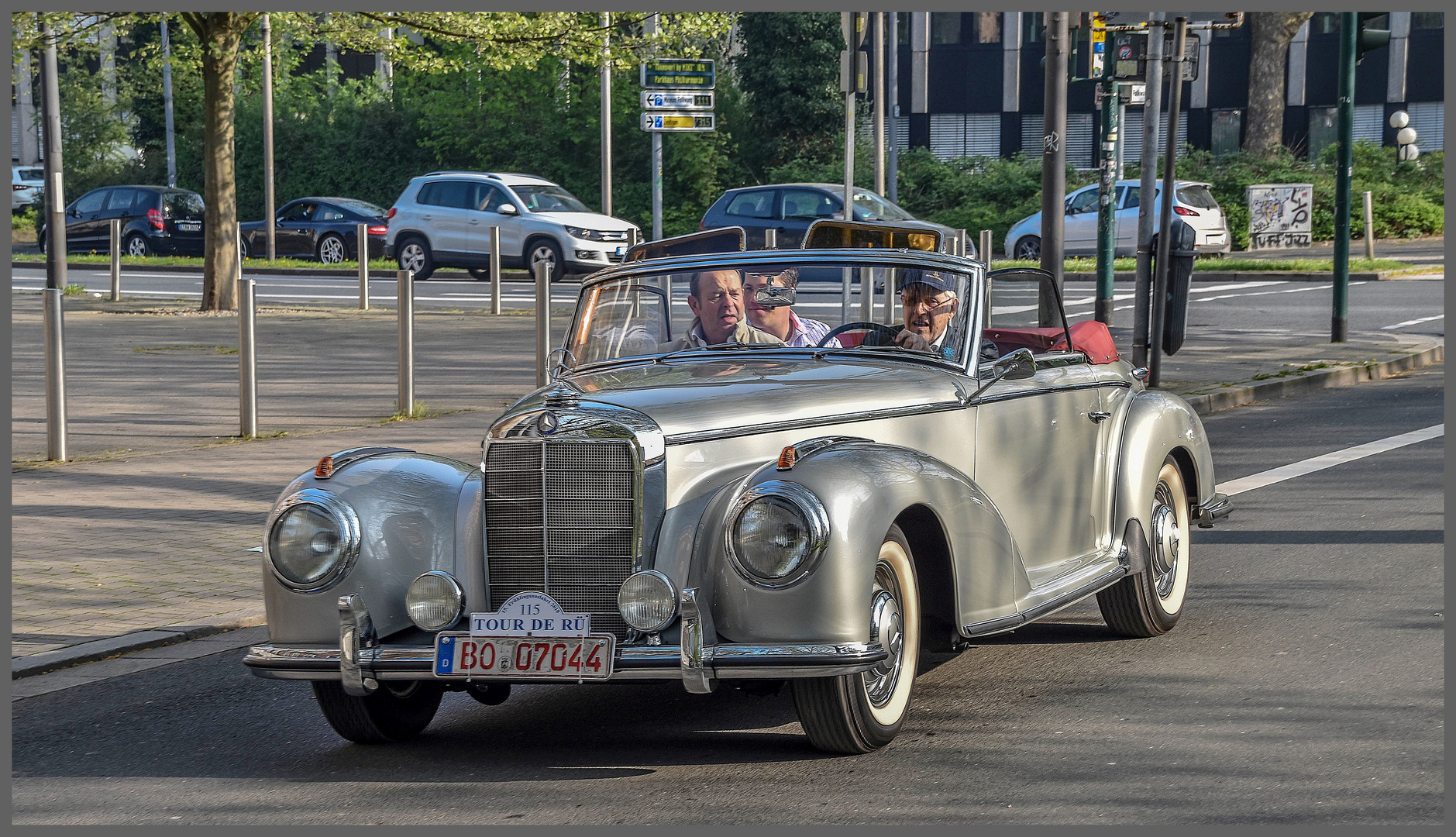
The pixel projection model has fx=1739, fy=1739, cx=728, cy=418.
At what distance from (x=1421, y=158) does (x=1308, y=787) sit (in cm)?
4029

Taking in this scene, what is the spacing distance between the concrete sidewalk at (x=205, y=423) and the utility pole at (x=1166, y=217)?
1.30 ft

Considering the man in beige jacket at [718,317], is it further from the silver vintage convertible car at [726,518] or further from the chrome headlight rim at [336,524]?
the chrome headlight rim at [336,524]

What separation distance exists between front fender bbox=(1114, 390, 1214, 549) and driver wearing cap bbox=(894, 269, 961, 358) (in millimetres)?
1108

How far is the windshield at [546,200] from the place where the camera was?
98.6 feet

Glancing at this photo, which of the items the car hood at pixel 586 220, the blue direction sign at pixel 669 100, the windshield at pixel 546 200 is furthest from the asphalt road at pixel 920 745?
the windshield at pixel 546 200

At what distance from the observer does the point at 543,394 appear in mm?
5652

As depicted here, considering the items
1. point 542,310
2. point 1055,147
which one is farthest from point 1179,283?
point 542,310

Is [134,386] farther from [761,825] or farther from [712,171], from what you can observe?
[712,171]

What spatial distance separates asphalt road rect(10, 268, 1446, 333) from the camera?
877 inches

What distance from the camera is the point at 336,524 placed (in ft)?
17.4

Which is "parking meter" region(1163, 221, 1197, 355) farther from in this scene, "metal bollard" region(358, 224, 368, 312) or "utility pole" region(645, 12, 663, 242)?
"metal bollard" region(358, 224, 368, 312)

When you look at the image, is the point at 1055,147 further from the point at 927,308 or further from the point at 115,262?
the point at 115,262

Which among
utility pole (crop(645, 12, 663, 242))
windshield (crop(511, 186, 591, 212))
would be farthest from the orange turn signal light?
windshield (crop(511, 186, 591, 212))

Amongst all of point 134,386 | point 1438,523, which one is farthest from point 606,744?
point 134,386
